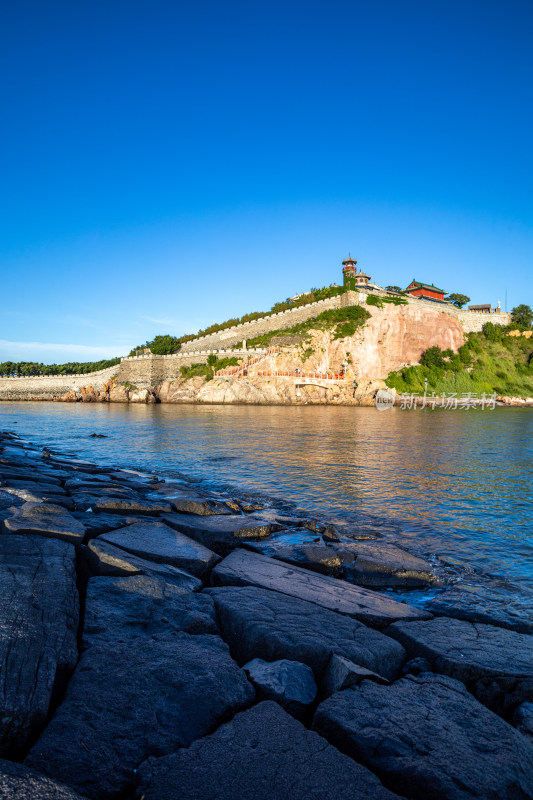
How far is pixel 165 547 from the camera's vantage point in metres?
5.46

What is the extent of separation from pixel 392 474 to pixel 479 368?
65.0 meters

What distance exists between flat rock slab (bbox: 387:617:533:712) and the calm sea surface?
4.92ft

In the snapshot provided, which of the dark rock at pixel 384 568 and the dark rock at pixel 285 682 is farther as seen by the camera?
the dark rock at pixel 384 568

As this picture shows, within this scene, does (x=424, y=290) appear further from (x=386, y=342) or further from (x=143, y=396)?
(x=143, y=396)

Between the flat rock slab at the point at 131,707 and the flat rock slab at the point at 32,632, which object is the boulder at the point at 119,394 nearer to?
the flat rock slab at the point at 32,632

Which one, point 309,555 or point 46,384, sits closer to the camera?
point 309,555

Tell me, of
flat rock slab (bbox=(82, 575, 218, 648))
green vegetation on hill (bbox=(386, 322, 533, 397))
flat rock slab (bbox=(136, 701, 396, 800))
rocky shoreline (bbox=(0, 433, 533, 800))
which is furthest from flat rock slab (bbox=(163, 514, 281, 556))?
green vegetation on hill (bbox=(386, 322, 533, 397))

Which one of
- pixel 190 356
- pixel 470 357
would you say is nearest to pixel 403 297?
pixel 470 357

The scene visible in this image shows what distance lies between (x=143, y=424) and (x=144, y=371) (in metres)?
35.1

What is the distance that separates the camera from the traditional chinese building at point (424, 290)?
263 ft

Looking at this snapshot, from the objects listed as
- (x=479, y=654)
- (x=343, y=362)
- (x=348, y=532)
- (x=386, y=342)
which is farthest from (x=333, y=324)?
(x=479, y=654)

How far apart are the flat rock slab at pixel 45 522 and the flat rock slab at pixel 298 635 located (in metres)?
2.15

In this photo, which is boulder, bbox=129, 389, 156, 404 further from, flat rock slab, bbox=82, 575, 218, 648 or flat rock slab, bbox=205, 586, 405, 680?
flat rock slab, bbox=205, 586, 405, 680

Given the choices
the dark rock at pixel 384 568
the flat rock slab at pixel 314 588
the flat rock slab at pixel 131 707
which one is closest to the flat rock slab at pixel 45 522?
the flat rock slab at pixel 314 588
